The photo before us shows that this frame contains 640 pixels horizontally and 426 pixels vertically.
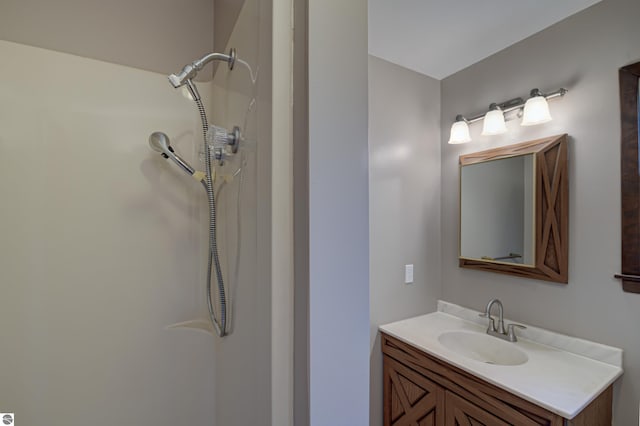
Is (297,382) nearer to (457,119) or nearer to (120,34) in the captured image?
(120,34)

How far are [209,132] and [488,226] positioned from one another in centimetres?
169

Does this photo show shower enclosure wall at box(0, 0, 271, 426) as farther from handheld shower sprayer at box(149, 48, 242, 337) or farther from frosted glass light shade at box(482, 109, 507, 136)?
frosted glass light shade at box(482, 109, 507, 136)

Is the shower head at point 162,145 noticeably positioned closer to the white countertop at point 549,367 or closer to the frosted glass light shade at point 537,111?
the white countertop at point 549,367

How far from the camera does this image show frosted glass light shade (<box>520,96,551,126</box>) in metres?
1.40

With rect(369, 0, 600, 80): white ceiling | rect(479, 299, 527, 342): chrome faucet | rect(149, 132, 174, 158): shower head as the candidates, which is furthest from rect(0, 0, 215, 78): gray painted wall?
rect(479, 299, 527, 342): chrome faucet

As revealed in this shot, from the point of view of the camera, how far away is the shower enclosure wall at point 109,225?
1062 millimetres

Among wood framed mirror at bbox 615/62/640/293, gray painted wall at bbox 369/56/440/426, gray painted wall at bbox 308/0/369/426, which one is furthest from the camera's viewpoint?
gray painted wall at bbox 369/56/440/426

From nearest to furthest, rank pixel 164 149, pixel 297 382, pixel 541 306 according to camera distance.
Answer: pixel 297 382, pixel 164 149, pixel 541 306

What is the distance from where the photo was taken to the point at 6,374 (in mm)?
1062

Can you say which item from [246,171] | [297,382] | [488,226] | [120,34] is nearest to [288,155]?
[246,171]

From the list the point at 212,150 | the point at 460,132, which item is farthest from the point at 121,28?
the point at 460,132

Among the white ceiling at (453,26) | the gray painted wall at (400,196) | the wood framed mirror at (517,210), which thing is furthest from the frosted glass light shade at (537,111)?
the gray painted wall at (400,196)

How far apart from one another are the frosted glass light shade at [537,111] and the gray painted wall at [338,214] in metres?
1.28

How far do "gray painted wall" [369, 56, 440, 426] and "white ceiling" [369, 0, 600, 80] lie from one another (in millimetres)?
166
